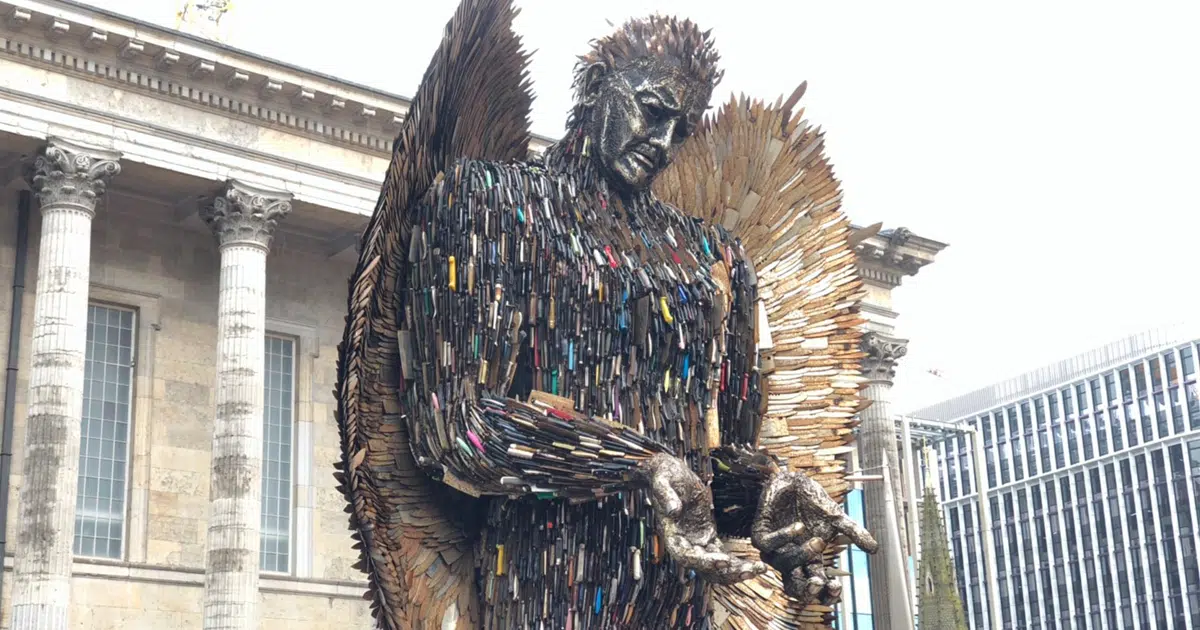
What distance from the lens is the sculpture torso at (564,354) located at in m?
4.33

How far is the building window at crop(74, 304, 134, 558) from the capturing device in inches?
1021

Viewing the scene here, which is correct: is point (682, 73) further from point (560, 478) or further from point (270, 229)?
point (270, 229)

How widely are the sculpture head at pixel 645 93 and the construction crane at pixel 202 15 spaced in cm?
2345

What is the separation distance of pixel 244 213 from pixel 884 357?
14965 mm

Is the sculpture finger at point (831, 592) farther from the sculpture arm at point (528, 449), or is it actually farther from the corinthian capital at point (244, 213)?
the corinthian capital at point (244, 213)

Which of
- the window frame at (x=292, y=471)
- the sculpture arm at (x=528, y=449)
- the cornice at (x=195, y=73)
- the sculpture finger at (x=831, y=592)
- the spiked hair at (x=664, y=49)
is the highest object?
the cornice at (x=195, y=73)

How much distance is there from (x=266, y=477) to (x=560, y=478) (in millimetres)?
24320

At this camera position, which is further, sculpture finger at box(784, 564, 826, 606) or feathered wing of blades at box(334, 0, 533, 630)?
feathered wing of blades at box(334, 0, 533, 630)

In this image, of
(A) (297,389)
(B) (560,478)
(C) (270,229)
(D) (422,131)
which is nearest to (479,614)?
(B) (560,478)

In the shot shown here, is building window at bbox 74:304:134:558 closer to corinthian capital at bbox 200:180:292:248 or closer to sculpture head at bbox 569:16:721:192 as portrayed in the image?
corinthian capital at bbox 200:180:292:248

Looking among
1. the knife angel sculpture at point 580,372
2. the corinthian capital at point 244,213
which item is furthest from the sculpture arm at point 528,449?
the corinthian capital at point 244,213

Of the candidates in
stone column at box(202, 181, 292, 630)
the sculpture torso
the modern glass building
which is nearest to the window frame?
stone column at box(202, 181, 292, 630)

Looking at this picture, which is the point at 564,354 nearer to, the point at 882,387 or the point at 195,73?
the point at 195,73

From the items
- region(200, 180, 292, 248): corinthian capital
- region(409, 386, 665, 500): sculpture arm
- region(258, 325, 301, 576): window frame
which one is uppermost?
region(200, 180, 292, 248): corinthian capital
